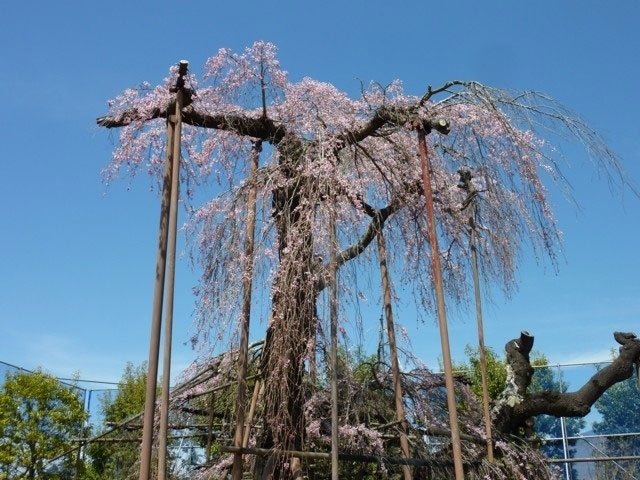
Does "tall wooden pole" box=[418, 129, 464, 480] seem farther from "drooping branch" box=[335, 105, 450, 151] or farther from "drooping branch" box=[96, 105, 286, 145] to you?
"drooping branch" box=[96, 105, 286, 145]

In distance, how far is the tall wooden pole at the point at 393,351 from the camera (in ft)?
18.7

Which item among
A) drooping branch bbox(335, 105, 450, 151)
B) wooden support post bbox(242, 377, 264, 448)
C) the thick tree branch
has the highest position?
drooping branch bbox(335, 105, 450, 151)

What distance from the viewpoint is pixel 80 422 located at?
12.7 metres

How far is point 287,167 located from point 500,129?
1683 millimetres

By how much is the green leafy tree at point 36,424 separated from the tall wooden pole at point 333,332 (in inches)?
325

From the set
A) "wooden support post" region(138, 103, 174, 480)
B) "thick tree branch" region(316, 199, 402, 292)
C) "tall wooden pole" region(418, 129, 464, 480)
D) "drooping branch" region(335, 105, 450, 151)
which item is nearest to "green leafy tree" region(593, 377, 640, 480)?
"thick tree branch" region(316, 199, 402, 292)

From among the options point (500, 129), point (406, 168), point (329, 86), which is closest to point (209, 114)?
Result: point (329, 86)

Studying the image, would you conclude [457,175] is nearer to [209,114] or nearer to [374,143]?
[374,143]

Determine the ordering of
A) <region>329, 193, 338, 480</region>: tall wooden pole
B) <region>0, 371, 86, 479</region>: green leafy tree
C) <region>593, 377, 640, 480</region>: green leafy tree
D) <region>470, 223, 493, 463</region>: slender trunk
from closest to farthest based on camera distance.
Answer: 1. <region>329, 193, 338, 480</region>: tall wooden pole
2. <region>470, 223, 493, 463</region>: slender trunk
3. <region>0, 371, 86, 479</region>: green leafy tree
4. <region>593, 377, 640, 480</region>: green leafy tree

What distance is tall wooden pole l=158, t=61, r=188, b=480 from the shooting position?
378 cm

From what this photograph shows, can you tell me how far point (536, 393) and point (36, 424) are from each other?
8173 millimetres

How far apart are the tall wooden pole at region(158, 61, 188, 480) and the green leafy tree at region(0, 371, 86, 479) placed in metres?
8.73

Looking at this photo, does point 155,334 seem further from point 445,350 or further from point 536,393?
point 536,393

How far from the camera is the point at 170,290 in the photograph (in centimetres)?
399
